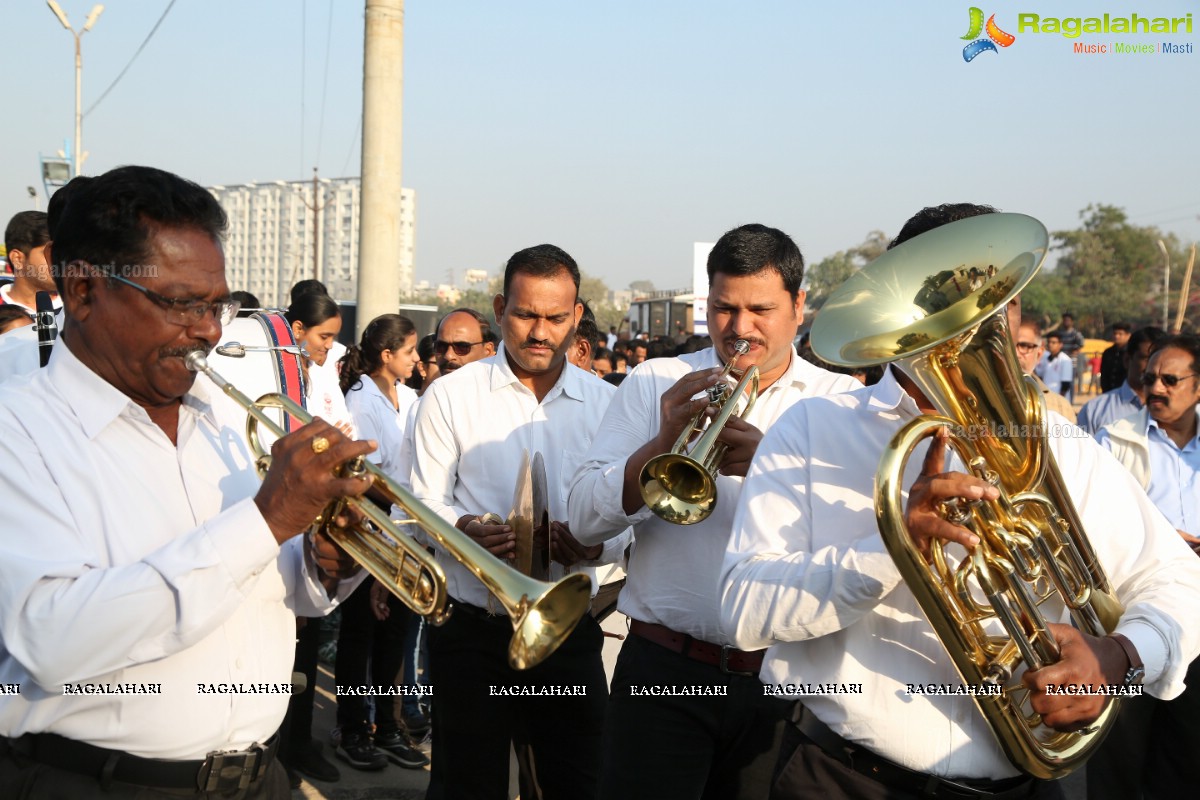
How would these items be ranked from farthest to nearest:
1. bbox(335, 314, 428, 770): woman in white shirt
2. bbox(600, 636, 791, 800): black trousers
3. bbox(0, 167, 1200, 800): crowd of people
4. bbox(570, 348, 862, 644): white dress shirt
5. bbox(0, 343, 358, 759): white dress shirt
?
bbox(335, 314, 428, 770): woman in white shirt → bbox(570, 348, 862, 644): white dress shirt → bbox(600, 636, 791, 800): black trousers → bbox(0, 167, 1200, 800): crowd of people → bbox(0, 343, 358, 759): white dress shirt

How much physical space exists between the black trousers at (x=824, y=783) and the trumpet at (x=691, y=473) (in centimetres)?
76

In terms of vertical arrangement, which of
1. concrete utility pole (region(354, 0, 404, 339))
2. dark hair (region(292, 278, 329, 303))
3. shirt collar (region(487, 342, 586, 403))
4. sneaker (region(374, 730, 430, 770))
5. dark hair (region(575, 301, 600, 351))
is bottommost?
sneaker (region(374, 730, 430, 770))

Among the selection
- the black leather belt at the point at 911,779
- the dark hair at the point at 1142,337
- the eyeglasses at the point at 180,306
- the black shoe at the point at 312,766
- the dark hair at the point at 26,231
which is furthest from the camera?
the dark hair at the point at 1142,337

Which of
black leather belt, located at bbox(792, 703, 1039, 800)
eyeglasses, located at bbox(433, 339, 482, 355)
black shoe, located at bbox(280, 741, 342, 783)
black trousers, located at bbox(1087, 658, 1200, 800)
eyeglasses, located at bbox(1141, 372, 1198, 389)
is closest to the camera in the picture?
black leather belt, located at bbox(792, 703, 1039, 800)

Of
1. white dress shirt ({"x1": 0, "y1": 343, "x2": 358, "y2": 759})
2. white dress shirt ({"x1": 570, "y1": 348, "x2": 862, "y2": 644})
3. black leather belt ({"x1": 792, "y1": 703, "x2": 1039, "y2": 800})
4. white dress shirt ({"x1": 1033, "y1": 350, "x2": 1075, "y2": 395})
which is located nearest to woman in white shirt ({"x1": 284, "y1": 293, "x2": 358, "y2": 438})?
white dress shirt ({"x1": 570, "y1": 348, "x2": 862, "y2": 644})

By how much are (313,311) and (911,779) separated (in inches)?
201

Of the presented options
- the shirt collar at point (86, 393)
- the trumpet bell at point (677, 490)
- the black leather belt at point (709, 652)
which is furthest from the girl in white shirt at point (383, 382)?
the shirt collar at point (86, 393)

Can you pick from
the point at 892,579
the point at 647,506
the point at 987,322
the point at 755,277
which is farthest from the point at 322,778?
the point at 987,322

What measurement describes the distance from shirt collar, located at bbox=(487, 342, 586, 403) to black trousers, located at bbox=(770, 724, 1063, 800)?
2.10m

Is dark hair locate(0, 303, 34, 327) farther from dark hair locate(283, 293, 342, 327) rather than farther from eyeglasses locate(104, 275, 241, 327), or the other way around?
eyeglasses locate(104, 275, 241, 327)

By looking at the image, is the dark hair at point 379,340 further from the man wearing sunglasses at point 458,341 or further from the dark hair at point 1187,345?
the dark hair at point 1187,345

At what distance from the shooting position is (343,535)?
8.02 ft

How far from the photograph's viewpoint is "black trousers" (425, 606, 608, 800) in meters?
3.83

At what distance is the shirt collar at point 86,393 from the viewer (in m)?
2.29
